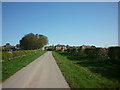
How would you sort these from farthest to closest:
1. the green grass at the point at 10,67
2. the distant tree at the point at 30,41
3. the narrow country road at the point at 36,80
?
the distant tree at the point at 30,41 < the green grass at the point at 10,67 < the narrow country road at the point at 36,80

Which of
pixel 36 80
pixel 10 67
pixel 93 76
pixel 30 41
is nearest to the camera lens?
pixel 36 80

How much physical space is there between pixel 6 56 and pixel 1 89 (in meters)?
18.3

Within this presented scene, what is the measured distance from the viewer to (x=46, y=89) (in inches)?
259

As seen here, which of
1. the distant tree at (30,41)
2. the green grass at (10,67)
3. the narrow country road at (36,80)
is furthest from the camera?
the distant tree at (30,41)

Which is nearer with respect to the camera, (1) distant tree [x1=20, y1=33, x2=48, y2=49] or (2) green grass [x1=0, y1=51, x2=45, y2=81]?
(2) green grass [x1=0, y1=51, x2=45, y2=81]

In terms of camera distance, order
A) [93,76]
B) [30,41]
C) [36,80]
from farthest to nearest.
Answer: [30,41] → [93,76] → [36,80]

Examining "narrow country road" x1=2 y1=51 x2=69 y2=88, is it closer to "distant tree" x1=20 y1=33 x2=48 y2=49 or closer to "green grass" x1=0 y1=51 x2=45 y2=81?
"green grass" x1=0 y1=51 x2=45 y2=81

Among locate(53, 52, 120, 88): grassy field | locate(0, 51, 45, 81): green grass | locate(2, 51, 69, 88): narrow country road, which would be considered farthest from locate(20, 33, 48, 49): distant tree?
locate(2, 51, 69, 88): narrow country road

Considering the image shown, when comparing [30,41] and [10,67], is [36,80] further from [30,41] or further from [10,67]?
[30,41]

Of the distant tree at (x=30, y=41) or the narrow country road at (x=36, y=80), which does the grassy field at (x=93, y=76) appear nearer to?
the narrow country road at (x=36, y=80)

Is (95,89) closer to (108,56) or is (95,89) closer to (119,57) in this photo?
(119,57)

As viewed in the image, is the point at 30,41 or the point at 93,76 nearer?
the point at 93,76

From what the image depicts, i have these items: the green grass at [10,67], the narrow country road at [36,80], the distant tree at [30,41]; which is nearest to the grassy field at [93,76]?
the narrow country road at [36,80]

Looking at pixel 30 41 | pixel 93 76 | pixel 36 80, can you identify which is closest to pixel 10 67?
pixel 36 80
